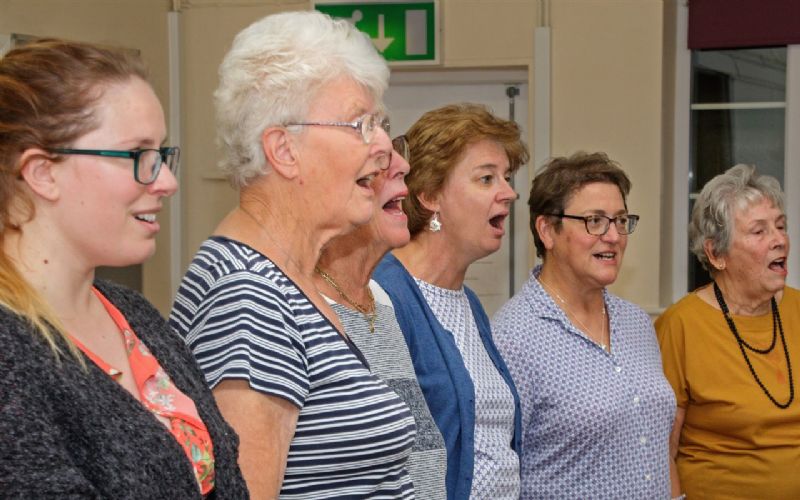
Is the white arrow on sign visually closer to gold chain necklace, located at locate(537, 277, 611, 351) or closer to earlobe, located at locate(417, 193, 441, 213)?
gold chain necklace, located at locate(537, 277, 611, 351)

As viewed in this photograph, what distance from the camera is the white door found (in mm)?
5078

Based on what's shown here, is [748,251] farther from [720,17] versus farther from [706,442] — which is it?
[720,17]

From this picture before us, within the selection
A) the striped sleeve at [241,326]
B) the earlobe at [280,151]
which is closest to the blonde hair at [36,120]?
the striped sleeve at [241,326]

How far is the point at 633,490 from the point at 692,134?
3.07 m

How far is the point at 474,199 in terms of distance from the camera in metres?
2.29

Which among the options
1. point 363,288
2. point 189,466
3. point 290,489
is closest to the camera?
point 189,466

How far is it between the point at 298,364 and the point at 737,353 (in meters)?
1.79

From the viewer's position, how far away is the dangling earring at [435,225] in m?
2.28

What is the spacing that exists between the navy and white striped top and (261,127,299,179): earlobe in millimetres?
135

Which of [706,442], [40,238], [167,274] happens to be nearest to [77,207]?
[40,238]

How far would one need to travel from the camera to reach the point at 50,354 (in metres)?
1.05

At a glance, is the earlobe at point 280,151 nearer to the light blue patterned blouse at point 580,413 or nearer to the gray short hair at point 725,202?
the light blue patterned blouse at point 580,413

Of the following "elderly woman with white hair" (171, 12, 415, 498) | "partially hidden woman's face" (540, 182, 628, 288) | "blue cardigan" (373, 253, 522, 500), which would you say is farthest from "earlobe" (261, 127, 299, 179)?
"partially hidden woman's face" (540, 182, 628, 288)

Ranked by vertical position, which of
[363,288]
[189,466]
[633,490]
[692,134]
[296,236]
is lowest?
[633,490]
